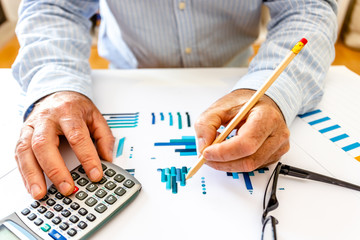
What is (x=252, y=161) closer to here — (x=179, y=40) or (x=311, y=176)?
(x=311, y=176)

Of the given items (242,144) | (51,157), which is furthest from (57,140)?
(242,144)

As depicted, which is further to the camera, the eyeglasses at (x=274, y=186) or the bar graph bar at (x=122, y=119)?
the bar graph bar at (x=122, y=119)

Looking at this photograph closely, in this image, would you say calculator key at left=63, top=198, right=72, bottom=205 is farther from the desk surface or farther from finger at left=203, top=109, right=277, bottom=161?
finger at left=203, top=109, right=277, bottom=161

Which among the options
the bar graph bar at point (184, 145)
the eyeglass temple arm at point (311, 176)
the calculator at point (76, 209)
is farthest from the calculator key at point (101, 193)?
the eyeglass temple arm at point (311, 176)

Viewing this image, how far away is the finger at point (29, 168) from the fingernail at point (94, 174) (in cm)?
6

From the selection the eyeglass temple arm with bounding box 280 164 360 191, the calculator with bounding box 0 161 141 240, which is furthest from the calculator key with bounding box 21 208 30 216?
the eyeglass temple arm with bounding box 280 164 360 191

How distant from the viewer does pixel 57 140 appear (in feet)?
1.34

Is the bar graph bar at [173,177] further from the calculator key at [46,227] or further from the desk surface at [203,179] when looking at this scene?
the calculator key at [46,227]

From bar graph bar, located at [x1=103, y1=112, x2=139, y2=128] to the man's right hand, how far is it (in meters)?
0.03

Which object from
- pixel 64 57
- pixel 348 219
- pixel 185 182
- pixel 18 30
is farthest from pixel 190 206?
pixel 18 30

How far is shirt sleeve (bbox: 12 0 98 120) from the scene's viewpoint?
490 mm

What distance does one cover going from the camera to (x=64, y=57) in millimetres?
A: 540

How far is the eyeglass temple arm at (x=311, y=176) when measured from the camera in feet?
1.24

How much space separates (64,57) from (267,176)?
422 mm
